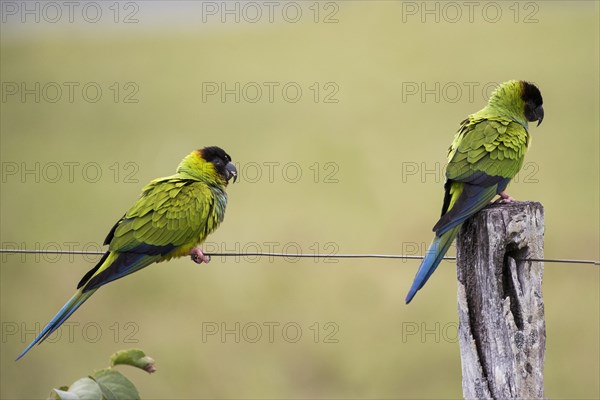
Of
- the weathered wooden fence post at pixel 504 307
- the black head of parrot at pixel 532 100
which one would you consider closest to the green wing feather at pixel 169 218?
the weathered wooden fence post at pixel 504 307

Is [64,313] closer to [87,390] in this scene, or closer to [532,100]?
[87,390]

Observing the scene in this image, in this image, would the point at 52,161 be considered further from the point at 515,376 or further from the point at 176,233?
the point at 515,376

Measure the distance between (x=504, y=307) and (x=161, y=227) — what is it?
178cm

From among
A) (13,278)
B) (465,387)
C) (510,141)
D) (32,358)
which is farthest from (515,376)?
(13,278)

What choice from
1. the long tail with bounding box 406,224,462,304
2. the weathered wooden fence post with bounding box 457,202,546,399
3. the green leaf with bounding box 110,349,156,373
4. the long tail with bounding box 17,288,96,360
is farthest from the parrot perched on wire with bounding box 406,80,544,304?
the long tail with bounding box 17,288,96,360

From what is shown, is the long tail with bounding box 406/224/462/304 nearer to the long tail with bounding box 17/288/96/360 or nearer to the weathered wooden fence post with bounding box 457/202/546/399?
the weathered wooden fence post with bounding box 457/202/546/399

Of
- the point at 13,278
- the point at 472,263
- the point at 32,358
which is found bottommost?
the point at 32,358

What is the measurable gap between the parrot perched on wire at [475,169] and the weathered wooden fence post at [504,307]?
22cm

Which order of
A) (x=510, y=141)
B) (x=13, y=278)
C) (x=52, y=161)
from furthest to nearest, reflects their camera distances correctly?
(x=52, y=161)
(x=13, y=278)
(x=510, y=141)

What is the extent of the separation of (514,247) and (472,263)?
160 millimetres

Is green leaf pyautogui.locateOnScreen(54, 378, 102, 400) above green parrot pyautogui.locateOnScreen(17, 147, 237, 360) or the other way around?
the other way around

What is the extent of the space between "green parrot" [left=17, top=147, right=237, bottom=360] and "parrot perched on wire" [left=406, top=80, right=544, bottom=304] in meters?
1.31

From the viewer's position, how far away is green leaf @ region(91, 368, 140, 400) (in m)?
2.12

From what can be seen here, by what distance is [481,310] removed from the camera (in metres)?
2.37
